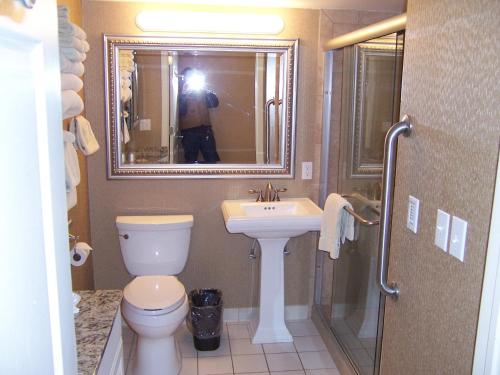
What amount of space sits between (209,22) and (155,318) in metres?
1.75

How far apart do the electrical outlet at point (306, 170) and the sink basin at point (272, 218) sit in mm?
162

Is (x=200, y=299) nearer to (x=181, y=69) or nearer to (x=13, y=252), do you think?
(x=181, y=69)

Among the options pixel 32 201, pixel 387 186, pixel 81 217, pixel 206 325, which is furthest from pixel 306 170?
pixel 32 201

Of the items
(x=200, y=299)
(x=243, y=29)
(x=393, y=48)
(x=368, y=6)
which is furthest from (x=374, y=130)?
(x=200, y=299)

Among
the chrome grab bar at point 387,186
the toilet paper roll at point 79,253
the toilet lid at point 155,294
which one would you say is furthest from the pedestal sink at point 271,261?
the chrome grab bar at point 387,186

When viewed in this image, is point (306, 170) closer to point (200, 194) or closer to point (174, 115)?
point (200, 194)

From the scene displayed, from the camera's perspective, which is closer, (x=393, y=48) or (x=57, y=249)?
(x=57, y=249)

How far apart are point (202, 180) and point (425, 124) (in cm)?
180

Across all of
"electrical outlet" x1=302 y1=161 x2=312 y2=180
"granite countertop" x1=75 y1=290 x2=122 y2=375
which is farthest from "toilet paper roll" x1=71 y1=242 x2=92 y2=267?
"electrical outlet" x1=302 y1=161 x2=312 y2=180

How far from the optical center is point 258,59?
294 cm

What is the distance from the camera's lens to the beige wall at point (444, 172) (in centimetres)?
114

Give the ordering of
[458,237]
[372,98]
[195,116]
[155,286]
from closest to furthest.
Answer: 1. [458,237]
2. [372,98]
3. [155,286]
4. [195,116]

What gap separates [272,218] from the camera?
2.63 m

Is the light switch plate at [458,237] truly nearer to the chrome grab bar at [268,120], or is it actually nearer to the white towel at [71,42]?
the white towel at [71,42]
